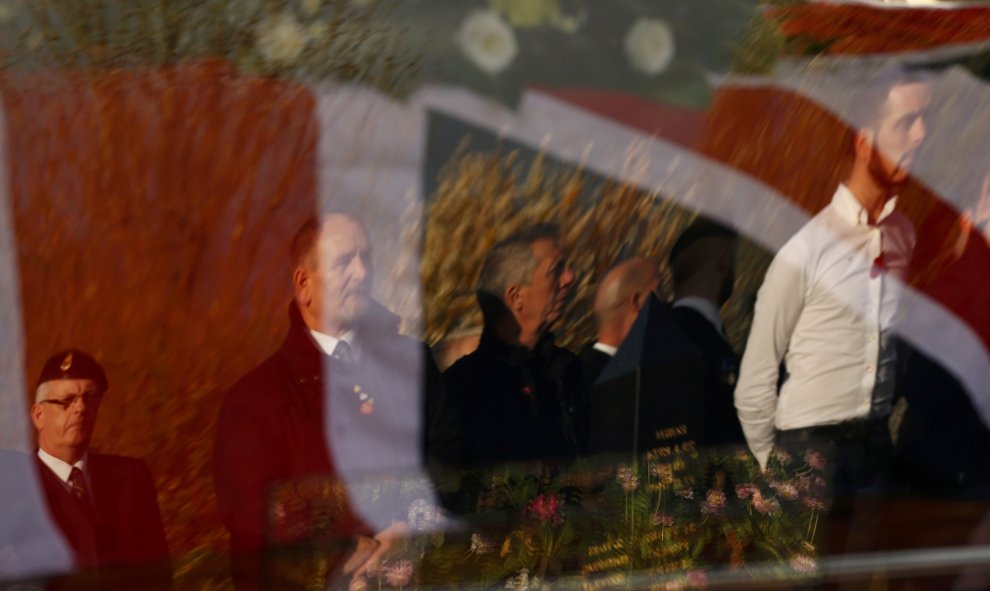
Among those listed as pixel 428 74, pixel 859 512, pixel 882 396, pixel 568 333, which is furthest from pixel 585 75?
pixel 859 512

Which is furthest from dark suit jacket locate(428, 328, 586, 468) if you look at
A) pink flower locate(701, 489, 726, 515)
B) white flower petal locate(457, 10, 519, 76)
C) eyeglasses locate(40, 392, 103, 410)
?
eyeglasses locate(40, 392, 103, 410)

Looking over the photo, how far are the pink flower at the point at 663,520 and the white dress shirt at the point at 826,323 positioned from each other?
0.31 m

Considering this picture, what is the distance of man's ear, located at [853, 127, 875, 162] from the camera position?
9.51 feet

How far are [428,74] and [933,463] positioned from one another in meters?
1.93

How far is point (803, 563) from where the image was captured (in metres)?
3.00

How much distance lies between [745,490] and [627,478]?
38 cm

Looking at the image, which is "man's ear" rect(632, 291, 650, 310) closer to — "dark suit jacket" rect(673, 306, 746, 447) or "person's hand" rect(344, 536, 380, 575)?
"dark suit jacket" rect(673, 306, 746, 447)

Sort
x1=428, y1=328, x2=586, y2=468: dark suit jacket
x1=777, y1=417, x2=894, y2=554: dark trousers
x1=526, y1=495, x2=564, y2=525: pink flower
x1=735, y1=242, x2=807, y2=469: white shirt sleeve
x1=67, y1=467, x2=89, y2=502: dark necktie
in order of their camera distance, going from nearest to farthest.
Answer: x1=67, y1=467, x2=89, y2=502: dark necktie, x1=428, y1=328, x2=586, y2=468: dark suit jacket, x1=526, y1=495, x2=564, y2=525: pink flower, x1=735, y1=242, x2=807, y2=469: white shirt sleeve, x1=777, y1=417, x2=894, y2=554: dark trousers

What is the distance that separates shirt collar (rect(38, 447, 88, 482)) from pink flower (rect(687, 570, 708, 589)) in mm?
1643

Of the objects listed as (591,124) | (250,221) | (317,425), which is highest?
(591,124)

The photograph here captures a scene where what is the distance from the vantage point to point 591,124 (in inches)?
104

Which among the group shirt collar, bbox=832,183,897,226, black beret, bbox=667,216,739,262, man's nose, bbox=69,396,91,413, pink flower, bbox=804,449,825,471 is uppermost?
shirt collar, bbox=832,183,897,226

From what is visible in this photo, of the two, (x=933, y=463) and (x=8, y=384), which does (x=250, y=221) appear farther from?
(x=933, y=463)

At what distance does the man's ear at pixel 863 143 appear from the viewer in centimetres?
290
